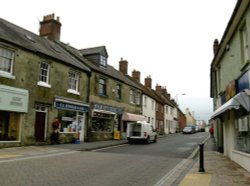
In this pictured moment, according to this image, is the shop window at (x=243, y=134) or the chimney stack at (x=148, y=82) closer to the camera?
the shop window at (x=243, y=134)

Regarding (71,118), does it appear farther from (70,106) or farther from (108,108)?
(108,108)

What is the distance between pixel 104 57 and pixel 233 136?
18333 mm

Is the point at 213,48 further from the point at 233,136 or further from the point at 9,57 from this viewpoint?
the point at 9,57

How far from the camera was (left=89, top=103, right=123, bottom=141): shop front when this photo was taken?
25.5 m

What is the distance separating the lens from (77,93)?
918 inches

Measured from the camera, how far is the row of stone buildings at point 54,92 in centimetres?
1733

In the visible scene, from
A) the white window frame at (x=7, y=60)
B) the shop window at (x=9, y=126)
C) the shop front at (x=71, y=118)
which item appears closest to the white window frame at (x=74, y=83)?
the shop front at (x=71, y=118)

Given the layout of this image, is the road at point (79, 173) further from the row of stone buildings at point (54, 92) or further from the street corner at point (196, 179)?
the row of stone buildings at point (54, 92)

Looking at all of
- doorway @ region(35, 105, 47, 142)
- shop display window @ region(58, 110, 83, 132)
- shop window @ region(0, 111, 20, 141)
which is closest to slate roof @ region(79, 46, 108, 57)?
shop display window @ region(58, 110, 83, 132)

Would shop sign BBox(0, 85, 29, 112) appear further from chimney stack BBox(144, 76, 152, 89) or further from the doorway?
chimney stack BBox(144, 76, 152, 89)

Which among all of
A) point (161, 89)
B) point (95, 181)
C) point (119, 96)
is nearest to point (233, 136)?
point (95, 181)

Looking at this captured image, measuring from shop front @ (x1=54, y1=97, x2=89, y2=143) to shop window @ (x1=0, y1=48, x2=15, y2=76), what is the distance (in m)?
4.26

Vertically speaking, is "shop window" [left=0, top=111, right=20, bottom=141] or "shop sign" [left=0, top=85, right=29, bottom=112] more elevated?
"shop sign" [left=0, top=85, right=29, bottom=112]

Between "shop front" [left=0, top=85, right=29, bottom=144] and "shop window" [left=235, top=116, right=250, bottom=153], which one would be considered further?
"shop front" [left=0, top=85, right=29, bottom=144]
